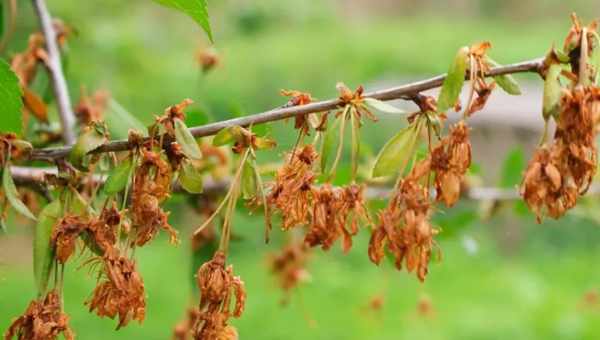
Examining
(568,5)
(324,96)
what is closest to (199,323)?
(324,96)

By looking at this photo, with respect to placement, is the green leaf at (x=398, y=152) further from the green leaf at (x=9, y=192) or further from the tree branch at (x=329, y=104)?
the green leaf at (x=9, y=192)

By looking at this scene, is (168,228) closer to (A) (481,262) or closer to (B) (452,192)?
(B) (452,192)

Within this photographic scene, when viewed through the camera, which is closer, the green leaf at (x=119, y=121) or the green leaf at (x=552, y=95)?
the green leaf at (x=552, y=95)

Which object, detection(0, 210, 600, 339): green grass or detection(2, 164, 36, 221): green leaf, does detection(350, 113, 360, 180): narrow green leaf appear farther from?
detection(0, 210, 600, 339): green grass

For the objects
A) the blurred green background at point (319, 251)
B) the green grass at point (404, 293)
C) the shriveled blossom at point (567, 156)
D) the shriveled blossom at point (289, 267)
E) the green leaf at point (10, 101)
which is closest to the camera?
the shriveled blossom at point (567, 156)

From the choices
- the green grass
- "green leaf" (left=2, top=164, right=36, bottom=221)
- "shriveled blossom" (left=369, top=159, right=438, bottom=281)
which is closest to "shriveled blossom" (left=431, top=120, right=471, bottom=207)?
"shriveled blossom" (left=369, top=159, right=438, bottom=281)

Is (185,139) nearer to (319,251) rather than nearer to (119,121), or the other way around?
(119,121)

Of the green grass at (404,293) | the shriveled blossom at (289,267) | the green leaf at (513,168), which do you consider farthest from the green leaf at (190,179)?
the green grass at (404,293)
